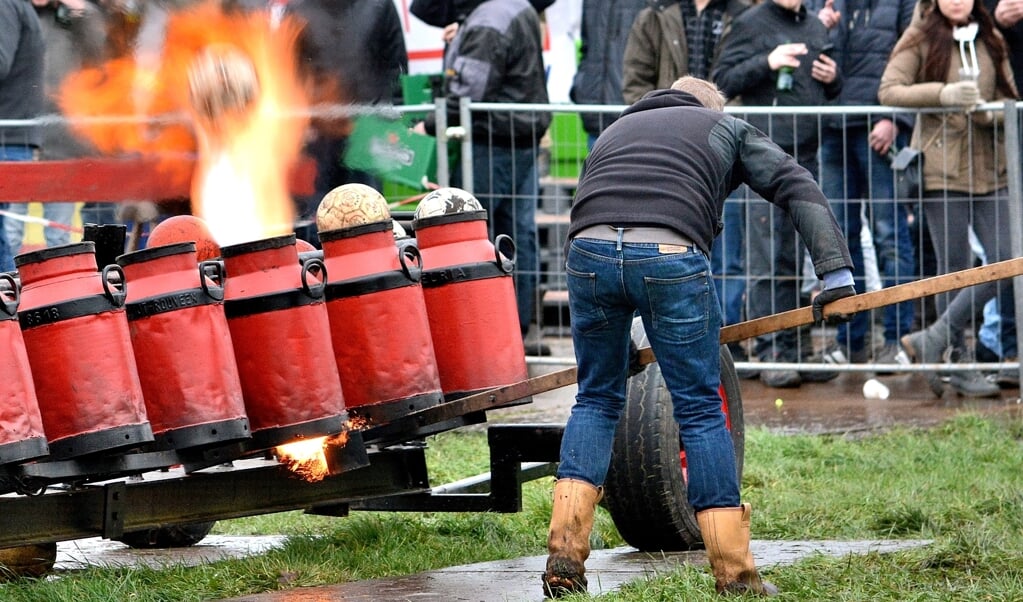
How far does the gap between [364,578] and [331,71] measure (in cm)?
217

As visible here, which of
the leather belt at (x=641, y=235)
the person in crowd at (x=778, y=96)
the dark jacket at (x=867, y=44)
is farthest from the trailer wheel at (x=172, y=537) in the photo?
the dark jacket at (x=867, y=44)

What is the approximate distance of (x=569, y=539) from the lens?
517 centimetres

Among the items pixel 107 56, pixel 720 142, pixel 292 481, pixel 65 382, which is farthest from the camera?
pixel 107 56

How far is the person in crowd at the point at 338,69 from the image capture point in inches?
254

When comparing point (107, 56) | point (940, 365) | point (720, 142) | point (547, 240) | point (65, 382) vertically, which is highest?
point (107, 56)

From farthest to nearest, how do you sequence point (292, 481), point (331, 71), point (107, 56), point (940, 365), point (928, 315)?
1. point (928, 315)
2. point (940, 365)
3. point (331, 71)
4. point (107, 56)
5. point (292, 481)

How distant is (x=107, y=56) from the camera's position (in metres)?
6.04

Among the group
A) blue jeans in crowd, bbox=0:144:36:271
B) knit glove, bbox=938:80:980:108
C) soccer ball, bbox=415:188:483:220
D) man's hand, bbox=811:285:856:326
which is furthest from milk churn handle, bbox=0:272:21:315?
knit glove, bbox=938:80:980:108

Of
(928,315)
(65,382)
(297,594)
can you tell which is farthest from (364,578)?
(928,315)

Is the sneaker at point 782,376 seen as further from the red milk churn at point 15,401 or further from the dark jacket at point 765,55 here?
the red milk churn at point 15,401

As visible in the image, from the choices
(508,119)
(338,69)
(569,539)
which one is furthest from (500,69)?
(569,539)

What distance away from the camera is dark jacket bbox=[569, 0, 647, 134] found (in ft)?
38.1

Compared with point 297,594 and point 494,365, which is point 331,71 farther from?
point 297,594

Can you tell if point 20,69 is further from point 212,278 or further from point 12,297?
point 12,297
